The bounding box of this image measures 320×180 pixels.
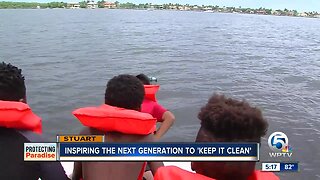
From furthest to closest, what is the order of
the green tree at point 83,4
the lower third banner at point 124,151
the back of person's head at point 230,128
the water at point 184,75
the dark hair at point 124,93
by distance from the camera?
the green tree at point 83,4 → the water at point 184,75 → the dark hair at point 124,93 → the lower third banner at point 124,151 → the back of person's head at point 230,128

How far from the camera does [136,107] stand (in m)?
2.57

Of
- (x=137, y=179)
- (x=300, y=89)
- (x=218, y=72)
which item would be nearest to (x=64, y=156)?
(x=137, y=179)

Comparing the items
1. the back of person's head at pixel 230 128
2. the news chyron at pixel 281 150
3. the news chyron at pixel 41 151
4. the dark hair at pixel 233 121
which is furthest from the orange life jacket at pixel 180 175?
the news chyron at pixel 41 151

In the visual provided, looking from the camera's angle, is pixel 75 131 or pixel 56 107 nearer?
pixel 75 131

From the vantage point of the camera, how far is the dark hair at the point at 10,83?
2.25 metres

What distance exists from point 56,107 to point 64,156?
7202mm

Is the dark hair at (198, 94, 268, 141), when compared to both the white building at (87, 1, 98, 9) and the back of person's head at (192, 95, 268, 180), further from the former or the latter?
the white building at (87, 1, 98, 9)

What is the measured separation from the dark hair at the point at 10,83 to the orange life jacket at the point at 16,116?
0.34 ft

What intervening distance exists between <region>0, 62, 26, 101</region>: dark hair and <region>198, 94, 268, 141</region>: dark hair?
1276mm

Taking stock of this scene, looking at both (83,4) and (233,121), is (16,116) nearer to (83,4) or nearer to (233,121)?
(233,121)

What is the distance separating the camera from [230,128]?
153 centimetres

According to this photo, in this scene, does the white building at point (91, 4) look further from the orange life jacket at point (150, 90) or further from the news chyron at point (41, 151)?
the news chyron at point (41, 151)

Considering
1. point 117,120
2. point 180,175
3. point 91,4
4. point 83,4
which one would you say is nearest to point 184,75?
point 117,120

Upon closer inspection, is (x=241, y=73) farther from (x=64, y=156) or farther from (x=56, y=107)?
(x=64, y=156)
